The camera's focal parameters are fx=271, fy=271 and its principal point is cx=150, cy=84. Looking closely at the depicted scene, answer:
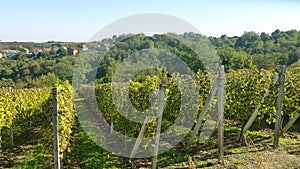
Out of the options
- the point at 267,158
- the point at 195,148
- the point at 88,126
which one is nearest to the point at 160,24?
the point at 195,148

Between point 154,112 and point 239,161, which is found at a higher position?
point 154,112

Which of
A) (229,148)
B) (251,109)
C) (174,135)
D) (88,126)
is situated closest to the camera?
(229,148)

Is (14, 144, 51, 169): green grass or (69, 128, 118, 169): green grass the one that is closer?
(69, 128, 118, 169): green grass

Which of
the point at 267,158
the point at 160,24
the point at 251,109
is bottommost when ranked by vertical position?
the point at 267,158

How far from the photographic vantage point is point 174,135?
8750mm

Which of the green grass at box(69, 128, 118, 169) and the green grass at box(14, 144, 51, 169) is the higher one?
the green grass at box(69, 128, 118, 169)

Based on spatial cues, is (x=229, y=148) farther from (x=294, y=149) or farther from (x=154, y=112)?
(x=154, y=112)

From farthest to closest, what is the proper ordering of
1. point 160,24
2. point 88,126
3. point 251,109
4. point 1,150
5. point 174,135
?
point 88,126 < point 174,135 < point 1,150 < point 251,109 < point 160,24

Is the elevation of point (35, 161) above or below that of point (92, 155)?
below

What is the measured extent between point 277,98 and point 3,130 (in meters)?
8.46

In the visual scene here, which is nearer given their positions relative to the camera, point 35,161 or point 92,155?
point 35,161

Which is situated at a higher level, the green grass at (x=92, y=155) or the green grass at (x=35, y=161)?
the green grass at (x=92, y=155)

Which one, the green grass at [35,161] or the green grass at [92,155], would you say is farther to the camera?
the green grass at [35,161]

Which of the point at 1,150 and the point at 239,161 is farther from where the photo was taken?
the point at 1,150
